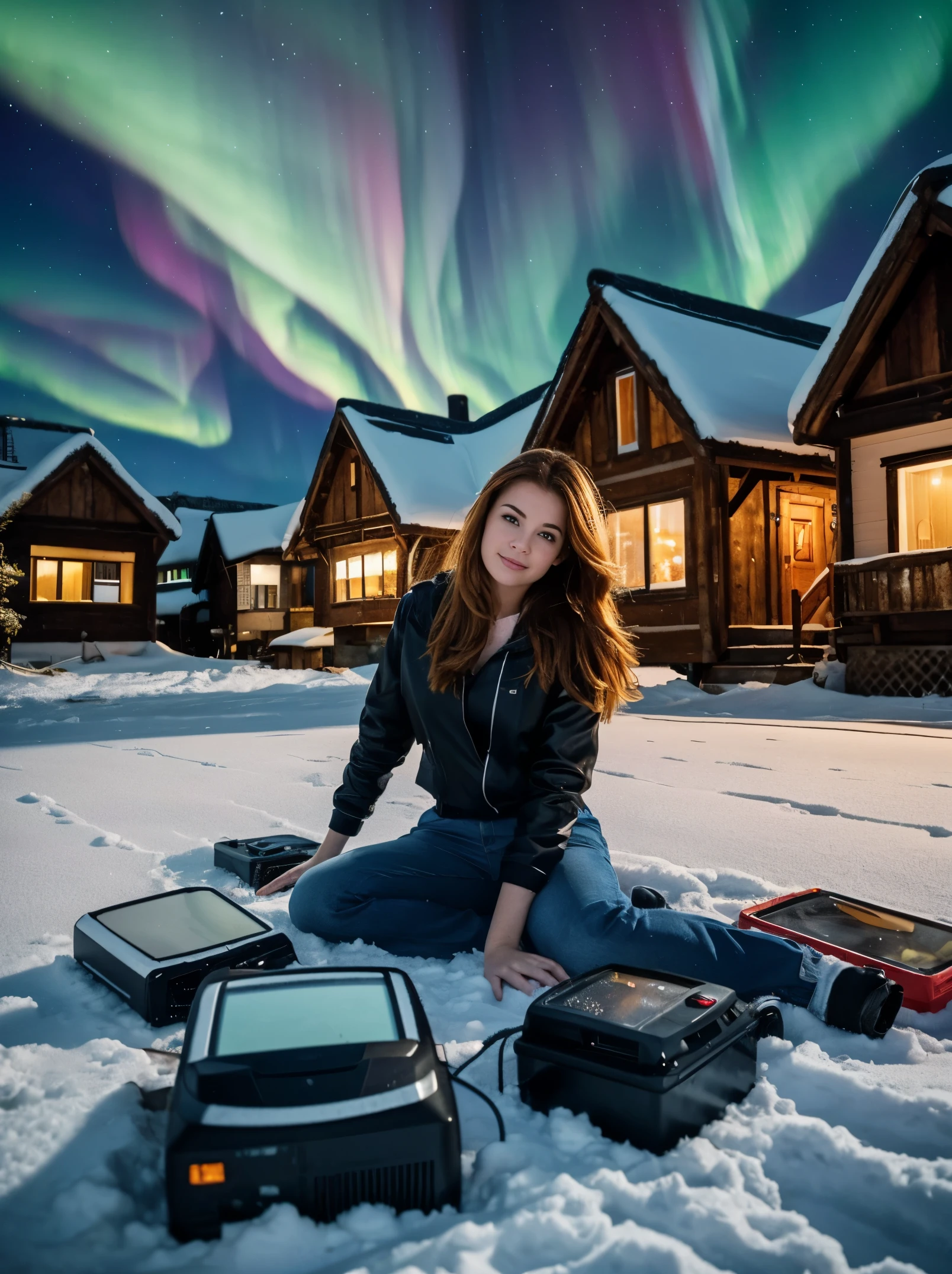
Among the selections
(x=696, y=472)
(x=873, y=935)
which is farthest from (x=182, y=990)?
(x=696, y=472)

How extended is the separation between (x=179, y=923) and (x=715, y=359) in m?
13.1

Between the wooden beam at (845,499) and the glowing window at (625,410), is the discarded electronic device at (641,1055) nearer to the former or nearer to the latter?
the wooden beam at (845,499)

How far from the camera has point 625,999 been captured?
1485mm

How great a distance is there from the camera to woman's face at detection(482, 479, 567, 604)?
230cm

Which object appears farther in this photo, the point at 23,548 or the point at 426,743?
the point at 23,548

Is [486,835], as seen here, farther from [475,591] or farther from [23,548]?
[23,548]

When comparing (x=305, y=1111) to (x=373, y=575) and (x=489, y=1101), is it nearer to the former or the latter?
(x=489, y=1101)

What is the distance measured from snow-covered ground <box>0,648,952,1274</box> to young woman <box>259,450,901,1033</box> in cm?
A: 16

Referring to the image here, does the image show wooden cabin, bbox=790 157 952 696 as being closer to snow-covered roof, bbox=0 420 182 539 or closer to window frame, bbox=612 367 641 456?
window frame, bbox=612 367 641 456

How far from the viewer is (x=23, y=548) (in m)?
19.4

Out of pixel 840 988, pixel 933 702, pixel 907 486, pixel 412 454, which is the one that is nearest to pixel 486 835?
pixel 840 988

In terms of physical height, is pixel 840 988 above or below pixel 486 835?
below

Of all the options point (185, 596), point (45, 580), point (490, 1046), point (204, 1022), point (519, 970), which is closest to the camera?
point (204, 1022)

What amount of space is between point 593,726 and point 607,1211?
125cm
